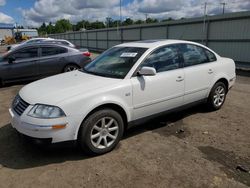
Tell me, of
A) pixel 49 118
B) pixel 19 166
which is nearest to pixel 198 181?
pixel 49 118

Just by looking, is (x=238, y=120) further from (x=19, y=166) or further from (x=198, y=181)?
(x=19, y=166)

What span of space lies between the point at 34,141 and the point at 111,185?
1.22m

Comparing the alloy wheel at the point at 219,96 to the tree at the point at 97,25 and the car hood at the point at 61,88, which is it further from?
the tree at the point at 97,25

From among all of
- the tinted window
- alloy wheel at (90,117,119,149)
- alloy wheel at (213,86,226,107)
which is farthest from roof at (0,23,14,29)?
alloy wheel at (90,117,119,149)

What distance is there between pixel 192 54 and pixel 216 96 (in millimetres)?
1173

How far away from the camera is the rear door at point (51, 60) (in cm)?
952

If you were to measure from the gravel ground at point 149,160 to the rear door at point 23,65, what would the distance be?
14.2 feet

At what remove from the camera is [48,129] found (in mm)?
3477

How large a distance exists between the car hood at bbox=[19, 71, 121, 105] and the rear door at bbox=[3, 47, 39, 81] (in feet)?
16.6

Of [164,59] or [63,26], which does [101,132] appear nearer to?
[164,59]

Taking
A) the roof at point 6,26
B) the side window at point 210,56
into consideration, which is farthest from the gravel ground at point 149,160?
the roof at point 6,26

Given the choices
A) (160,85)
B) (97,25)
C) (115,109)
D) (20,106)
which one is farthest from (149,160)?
(97,25)

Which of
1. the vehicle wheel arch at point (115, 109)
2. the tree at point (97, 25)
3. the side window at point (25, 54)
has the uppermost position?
the tree at point (97, 25)

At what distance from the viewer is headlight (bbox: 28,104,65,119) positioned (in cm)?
351
